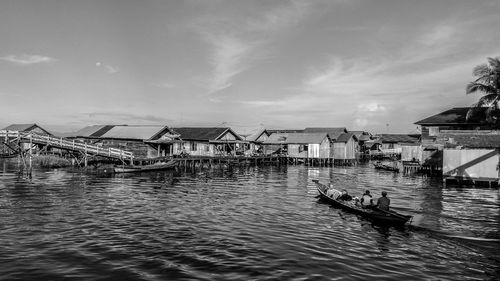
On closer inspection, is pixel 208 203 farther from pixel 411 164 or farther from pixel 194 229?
pixel 411 164

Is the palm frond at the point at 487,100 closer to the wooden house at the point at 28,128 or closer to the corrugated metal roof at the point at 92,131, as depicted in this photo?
the corrugated metal roof at the point at 92,131

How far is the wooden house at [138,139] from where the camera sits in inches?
2198

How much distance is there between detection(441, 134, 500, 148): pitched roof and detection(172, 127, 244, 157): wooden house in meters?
35.3

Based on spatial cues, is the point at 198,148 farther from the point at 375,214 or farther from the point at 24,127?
the point at 375,214

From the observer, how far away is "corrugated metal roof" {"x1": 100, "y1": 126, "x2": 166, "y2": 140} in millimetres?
55625

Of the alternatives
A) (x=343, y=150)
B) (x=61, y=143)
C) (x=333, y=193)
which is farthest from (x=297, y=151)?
(x=333, y=193)

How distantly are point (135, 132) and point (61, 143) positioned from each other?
41.4ft

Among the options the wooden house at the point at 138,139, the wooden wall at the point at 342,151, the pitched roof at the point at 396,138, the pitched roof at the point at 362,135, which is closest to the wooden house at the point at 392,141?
the pitched roof at the point at 396,138

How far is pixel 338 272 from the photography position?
13.0 meters

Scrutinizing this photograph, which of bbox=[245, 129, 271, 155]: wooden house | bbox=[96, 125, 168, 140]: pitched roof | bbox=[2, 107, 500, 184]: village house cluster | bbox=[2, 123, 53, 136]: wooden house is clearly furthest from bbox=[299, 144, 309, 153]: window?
bbox=[2, 123, 53, 136]: wooden house

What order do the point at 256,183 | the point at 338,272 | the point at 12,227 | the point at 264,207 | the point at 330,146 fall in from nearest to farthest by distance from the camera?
1. the point at 338,272
2. the point at 12,227
3. the point at 264,207
4. the point at 256,183
5. the point at 330,146

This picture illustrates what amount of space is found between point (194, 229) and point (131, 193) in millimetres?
12692

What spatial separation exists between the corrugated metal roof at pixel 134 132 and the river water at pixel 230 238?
26672 millimetres

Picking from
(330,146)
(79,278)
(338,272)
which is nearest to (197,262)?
(79,278)
